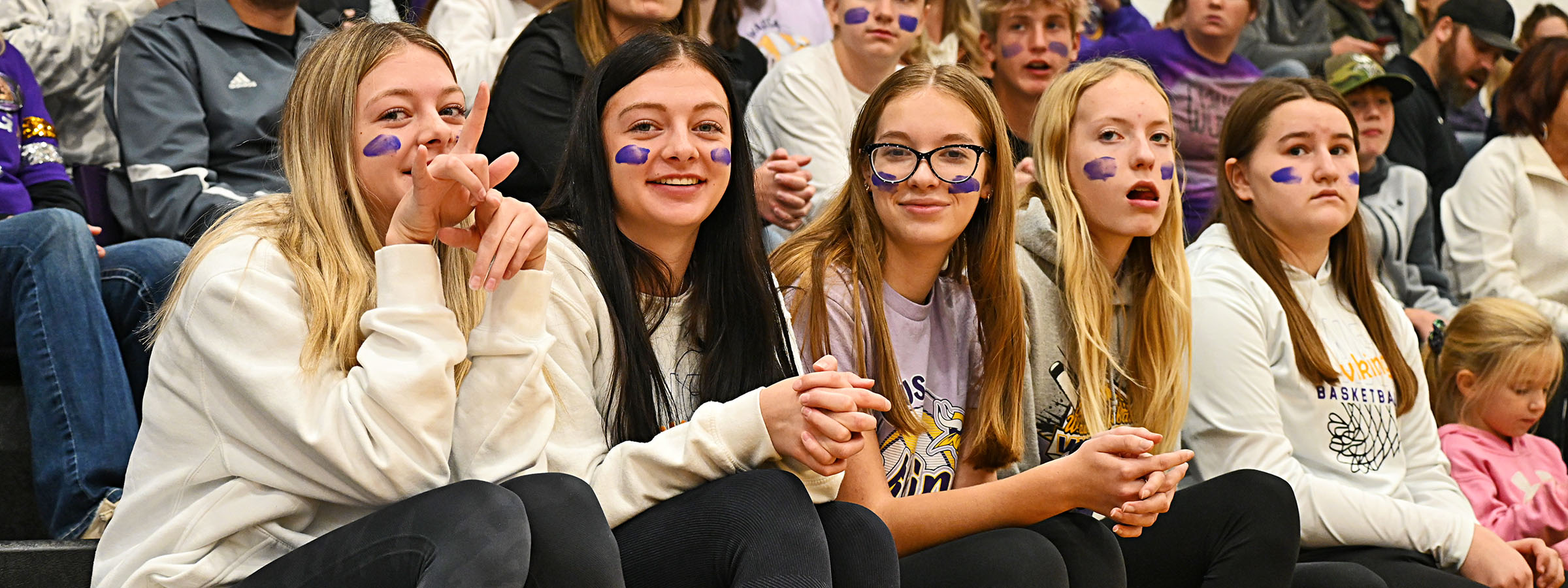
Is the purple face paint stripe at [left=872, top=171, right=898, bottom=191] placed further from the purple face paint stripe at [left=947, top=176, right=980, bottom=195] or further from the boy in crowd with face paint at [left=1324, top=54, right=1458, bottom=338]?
the boy in crowd with face paint at [left=1324, top=54, right=1458, bottom=338]

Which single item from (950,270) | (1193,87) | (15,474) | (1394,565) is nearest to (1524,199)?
(1193,87)

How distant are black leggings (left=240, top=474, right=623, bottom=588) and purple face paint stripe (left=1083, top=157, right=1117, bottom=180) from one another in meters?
1.30

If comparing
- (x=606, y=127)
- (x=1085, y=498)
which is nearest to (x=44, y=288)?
(x=606, y=127)

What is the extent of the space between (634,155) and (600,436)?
0.41 metres

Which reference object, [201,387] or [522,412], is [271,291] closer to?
[201,387]

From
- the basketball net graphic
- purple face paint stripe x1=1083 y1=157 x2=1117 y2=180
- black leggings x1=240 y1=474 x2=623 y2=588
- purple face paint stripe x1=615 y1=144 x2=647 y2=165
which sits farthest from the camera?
the basketball net graphic

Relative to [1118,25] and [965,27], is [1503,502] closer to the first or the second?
[965,27]

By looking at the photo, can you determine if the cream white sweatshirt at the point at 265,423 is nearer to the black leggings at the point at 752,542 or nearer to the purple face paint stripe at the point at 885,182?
the black leggings at the point at 752,542

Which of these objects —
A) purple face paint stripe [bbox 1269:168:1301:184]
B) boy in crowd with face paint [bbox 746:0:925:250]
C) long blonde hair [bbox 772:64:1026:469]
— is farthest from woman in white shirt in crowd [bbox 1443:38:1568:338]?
long blonde hair [bbox 772:64:1026:469]

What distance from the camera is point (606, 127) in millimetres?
1982

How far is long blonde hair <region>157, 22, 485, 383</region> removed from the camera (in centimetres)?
162

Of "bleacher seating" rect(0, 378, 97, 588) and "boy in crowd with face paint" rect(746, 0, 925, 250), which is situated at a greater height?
"boy in crowd with face paint" rect(746, 0, 925, 250)

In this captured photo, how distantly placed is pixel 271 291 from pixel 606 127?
57 cm

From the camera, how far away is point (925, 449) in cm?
216
